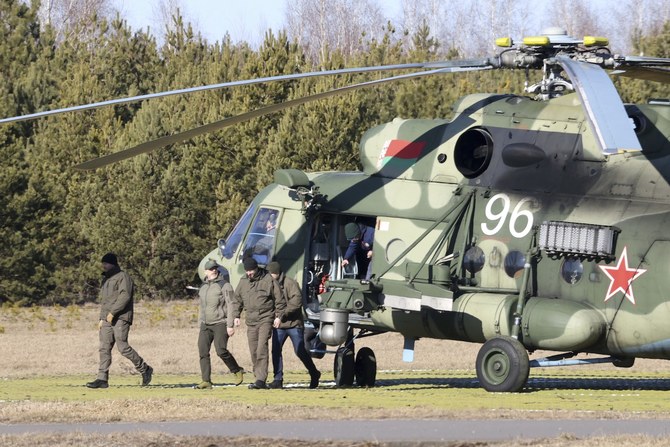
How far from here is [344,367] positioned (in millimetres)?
17422

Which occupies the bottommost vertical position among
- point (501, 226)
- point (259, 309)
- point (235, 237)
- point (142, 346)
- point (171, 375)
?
point (142, 346)

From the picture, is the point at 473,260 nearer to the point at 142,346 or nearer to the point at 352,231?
the point at 352,231

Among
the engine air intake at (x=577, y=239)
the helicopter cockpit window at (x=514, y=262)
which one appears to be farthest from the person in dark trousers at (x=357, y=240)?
the engine air intake at (x=577, y=239)

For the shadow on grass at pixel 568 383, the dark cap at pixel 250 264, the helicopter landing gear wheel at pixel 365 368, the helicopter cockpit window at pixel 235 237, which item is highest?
the helicopter cockpit window at pixel 235 237

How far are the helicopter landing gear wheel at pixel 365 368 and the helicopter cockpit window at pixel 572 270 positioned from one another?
11.0 feet

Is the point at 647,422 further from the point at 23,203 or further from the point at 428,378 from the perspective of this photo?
the point at 23,203

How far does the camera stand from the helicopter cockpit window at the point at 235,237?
18938mm

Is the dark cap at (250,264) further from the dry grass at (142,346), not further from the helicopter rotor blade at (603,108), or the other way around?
the dry grass at (142,346)

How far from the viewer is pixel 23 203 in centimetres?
4331

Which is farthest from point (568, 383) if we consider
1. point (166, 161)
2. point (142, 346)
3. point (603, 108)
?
point (166, 161)

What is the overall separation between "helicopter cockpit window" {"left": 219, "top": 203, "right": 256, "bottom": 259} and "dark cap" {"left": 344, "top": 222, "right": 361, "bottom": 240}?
65.5 inches

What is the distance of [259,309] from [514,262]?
332 cm

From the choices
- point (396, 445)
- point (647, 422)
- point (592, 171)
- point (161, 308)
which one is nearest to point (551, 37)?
point (592, 171)

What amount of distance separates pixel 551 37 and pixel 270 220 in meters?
5.60
